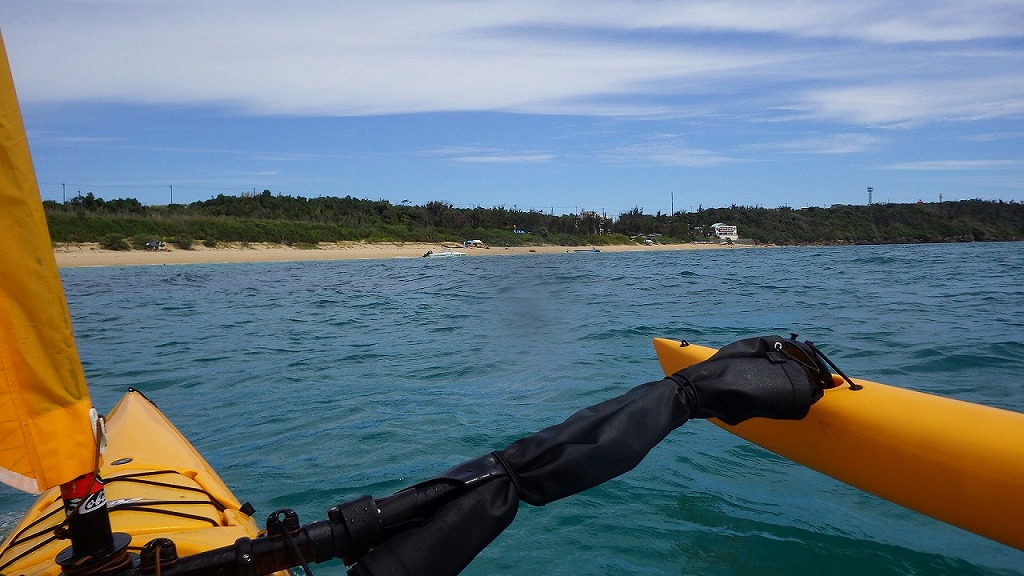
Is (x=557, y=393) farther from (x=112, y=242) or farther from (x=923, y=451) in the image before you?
(x=112, y=242)

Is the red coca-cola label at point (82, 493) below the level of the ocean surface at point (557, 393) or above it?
above

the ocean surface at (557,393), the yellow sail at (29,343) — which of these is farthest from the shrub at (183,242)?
the yellow sail at (29,343)

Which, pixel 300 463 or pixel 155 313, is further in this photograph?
pixel 155 313

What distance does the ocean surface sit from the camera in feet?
10.8

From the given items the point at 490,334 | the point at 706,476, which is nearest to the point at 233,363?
the point at 490,334

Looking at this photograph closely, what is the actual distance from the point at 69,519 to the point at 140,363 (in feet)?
24.1

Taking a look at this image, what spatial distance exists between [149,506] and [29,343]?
1124mm

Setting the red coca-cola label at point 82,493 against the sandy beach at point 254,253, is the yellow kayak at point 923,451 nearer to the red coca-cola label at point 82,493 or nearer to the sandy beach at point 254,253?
the red coca-cola label at point 82,493

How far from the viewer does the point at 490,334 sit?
390 inches

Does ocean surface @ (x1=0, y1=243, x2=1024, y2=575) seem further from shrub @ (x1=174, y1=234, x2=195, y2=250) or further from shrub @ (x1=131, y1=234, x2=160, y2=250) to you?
shrub @ (x1=174, y1=234, x2=195, y2=250)

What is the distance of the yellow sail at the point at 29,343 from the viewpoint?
4.46 ft

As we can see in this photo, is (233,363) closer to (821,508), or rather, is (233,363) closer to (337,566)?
(337,566)

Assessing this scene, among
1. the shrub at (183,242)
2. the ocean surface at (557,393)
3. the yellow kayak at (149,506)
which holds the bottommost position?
the ocean surface at (557,393)

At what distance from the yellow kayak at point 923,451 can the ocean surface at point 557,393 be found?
569 millimetres
